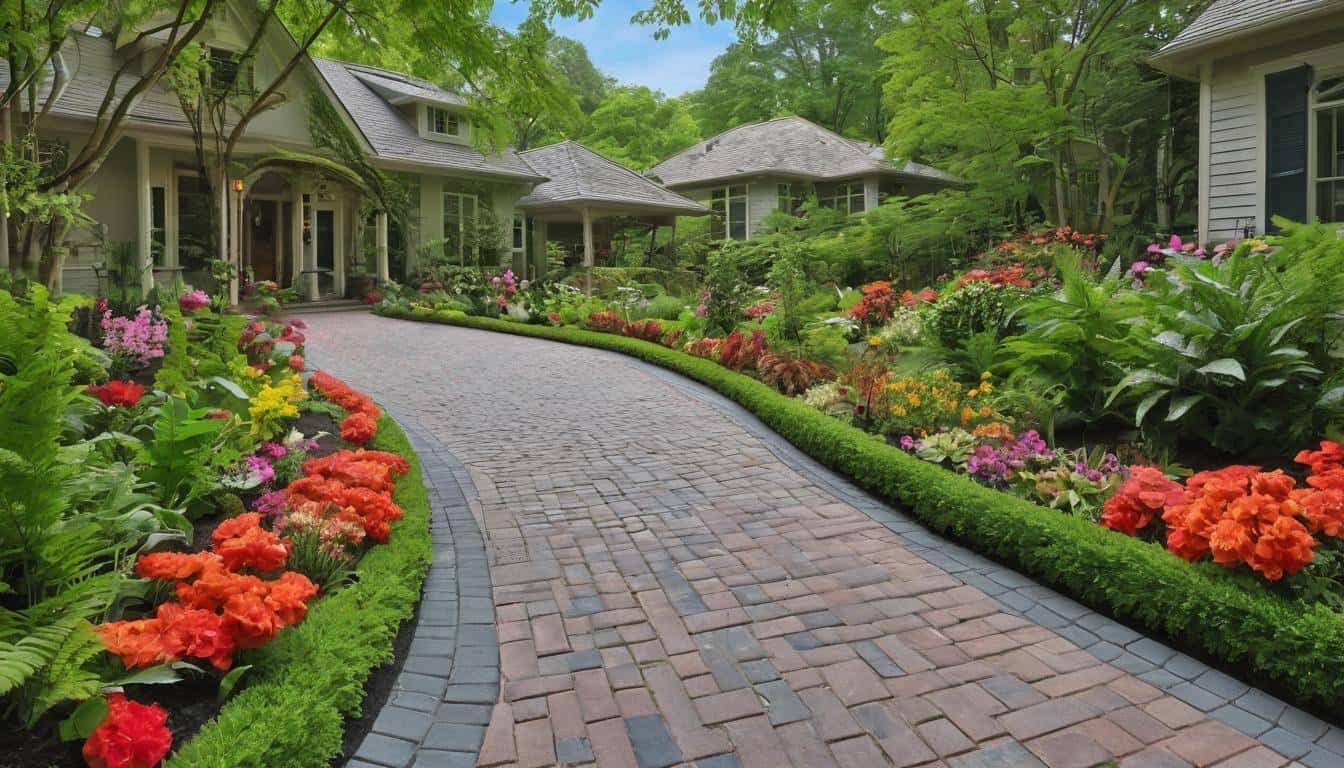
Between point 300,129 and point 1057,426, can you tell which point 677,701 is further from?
point 300,129

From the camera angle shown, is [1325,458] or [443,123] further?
[443,123]

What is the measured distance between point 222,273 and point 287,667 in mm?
7470

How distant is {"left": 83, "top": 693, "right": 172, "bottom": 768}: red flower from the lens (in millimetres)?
1915

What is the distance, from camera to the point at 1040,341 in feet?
18.5

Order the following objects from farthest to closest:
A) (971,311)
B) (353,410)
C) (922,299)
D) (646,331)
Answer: (646,331), (922,299), (971,311), (353,410)

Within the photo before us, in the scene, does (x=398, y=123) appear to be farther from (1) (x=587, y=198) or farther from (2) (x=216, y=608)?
(2) (x=216, y=608)

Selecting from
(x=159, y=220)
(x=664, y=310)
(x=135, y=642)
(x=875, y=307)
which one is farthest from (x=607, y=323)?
(x=135, y=642)

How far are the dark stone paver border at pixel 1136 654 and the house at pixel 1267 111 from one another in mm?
7227

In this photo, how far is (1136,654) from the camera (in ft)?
10.1

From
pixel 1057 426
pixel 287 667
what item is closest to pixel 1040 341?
pixel 1057 426

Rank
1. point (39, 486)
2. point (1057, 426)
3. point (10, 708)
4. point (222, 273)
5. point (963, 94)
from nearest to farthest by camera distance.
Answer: point (10, 708)
point (39, 486)
point (1057, 426)
point (222, 273)
point (963, 94)

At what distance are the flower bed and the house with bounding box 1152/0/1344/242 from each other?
990 centimetres

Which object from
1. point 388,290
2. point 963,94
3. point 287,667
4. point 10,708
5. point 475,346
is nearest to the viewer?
point 10,708

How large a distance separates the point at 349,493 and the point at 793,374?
15.5 ft
